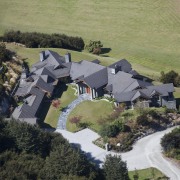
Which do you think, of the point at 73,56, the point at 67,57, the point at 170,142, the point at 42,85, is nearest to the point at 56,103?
the point at 42,85

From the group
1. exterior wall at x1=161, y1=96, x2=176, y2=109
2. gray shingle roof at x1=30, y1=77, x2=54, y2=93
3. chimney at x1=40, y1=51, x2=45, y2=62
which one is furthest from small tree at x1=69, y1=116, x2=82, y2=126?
chimney at x1=40, y1=51, x2=45, y2=62

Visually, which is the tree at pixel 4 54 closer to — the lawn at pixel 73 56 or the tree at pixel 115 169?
the lawn at pixel 73 56

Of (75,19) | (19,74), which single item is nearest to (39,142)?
(19,74)

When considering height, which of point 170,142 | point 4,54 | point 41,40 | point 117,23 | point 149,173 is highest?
point 170,142

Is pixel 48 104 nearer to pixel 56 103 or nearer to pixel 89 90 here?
pixel 56 103

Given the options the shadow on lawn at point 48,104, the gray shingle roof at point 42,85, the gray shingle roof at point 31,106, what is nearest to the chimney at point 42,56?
Result: the shadow on lawn at point 48,104

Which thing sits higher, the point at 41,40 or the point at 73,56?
the point at 73,56
